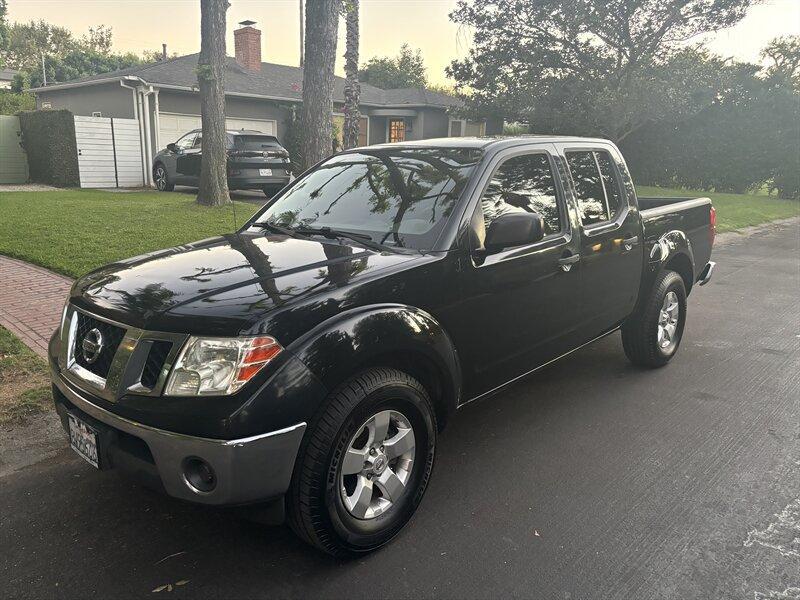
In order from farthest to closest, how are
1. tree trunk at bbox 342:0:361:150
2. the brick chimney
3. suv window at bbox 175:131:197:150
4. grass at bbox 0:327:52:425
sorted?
the brick chimney
suv window at bbox 175:131:197:150
tree trunk at bbox 342:0:361:150
grass at bbox 0:327:52:425

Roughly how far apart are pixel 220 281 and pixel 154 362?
490 mm

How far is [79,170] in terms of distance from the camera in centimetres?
1797

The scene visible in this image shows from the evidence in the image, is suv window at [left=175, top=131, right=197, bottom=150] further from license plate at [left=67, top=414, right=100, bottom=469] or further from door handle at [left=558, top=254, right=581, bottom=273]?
license plate at [left=67, top=414, right=100, bottom=469]

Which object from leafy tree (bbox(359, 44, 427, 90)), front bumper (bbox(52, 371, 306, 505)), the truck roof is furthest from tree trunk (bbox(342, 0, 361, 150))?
leafy tree (bbox(359, 44, 427, 90))

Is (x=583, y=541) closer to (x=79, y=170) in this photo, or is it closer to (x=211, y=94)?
(x=211, y=94)

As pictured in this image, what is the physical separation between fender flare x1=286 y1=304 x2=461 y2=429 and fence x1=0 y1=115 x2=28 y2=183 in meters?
20.0

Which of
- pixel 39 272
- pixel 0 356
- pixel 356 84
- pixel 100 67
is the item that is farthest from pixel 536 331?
pixel 100 67

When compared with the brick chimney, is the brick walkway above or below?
below

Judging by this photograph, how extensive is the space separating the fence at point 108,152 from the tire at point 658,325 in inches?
673

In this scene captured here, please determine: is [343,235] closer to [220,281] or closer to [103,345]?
[220,281]

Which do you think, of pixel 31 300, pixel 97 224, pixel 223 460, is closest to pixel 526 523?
pixel 223 460

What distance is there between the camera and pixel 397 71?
5847 centimetres

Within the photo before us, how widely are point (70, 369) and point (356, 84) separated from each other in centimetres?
1039

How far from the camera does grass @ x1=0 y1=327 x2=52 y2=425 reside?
415cm
